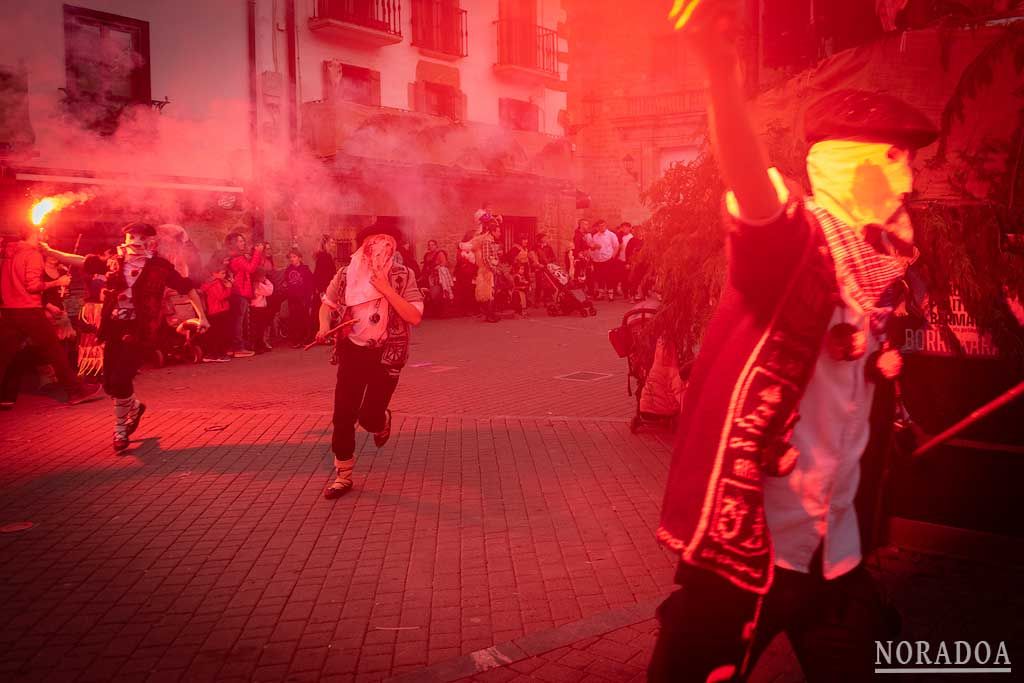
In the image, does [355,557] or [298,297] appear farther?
[298,297]

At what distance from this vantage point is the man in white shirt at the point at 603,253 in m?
24.5

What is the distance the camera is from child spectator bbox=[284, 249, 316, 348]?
53.9 feet

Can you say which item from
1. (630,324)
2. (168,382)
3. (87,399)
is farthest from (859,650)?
(168,382)

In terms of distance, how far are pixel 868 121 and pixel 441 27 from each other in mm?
24367

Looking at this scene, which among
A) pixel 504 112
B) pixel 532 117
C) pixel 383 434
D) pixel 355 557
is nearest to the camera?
pixel 355 557

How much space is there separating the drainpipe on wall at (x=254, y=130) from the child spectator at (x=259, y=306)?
10.7 feet

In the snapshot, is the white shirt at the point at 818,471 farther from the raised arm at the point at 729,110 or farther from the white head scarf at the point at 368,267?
the white head scarf at the point at 368,267

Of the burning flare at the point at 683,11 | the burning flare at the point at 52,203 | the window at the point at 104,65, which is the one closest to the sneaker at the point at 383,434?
the burning flare at the point at 683,11

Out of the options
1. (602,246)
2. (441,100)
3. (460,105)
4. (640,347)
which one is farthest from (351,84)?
(640,347)

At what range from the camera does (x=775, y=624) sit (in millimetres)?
2111

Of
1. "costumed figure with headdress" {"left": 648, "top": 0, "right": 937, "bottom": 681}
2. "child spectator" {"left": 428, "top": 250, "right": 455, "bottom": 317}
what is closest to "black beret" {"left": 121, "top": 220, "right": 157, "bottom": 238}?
Answer: "costumed figure with headdress" {"left": 648, "top": 0, "right": 937, "bottom": 681}

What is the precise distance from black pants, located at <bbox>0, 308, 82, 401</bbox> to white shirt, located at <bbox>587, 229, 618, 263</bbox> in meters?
15.8

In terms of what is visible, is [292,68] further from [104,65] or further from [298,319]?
[298,319]

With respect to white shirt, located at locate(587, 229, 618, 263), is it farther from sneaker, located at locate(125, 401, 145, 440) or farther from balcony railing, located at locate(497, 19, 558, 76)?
sneaker, located at locate(125, 401, 145, 440)
